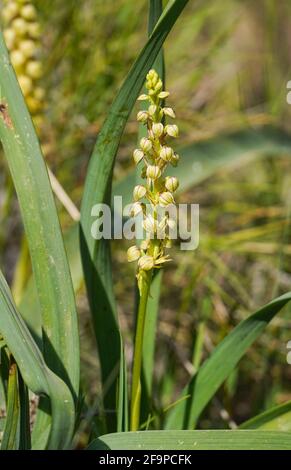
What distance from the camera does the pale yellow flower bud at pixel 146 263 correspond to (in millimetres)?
851

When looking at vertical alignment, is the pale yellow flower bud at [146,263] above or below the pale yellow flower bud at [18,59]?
below

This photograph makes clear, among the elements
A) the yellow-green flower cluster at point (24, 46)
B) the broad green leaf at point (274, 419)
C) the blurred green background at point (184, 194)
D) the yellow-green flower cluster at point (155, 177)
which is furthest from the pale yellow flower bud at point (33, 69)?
the broad green leaf at point (274, 419)

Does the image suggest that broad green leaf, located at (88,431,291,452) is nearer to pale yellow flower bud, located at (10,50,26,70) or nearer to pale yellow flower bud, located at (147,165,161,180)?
pale yellow flower bud, located at (147,165,161,180)

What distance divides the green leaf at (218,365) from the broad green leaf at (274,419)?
0.22 ft

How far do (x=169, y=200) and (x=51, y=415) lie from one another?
0.30m

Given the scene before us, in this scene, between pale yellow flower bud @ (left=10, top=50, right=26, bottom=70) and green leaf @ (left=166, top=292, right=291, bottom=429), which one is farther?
pale yellow flower bud @ (left=10, top=50, right=26, bottom=70)

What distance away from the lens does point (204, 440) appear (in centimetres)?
86

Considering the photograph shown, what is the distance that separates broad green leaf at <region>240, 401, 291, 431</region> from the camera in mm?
1010

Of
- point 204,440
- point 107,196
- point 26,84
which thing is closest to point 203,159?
point 26,84

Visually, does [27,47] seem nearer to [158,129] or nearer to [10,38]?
[10,38]

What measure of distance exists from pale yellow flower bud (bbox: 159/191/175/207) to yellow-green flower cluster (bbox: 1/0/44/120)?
0.73 m

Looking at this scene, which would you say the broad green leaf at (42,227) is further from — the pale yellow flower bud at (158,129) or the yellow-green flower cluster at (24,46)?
the yellow-green flower cluster at (24,46)

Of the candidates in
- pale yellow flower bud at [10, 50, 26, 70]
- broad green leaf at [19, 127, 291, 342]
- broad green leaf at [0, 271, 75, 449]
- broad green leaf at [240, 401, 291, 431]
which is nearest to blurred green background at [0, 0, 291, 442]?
broad green leaf at [19, 127, 291, 342]

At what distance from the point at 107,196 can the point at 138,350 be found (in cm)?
22
